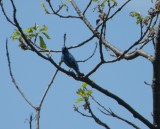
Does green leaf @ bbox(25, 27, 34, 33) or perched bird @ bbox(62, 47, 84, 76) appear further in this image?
perched bird @ bbox(62, 47, 84, 76)

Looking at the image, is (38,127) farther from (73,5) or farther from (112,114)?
(73,5)

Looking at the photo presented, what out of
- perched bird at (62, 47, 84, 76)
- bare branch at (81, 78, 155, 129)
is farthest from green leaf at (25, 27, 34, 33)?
bare branch at (81, 78, 155, 129)

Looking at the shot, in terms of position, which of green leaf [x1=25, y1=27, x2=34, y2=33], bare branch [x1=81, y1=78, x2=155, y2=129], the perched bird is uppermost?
the perched bird

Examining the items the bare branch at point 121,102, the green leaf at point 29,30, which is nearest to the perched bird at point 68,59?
the green leaf at point 29,30

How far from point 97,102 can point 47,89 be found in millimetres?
715

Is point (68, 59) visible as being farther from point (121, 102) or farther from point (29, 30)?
point (121, 102)

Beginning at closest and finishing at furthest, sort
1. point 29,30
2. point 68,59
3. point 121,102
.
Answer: point 121,102 → point 29,30 → point 68,59

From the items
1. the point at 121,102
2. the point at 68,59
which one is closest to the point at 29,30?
the point at 68,59

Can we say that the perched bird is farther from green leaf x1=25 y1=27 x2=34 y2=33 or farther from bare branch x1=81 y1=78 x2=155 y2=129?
bare branch x1=81 y1=78 x2=155 y2=129

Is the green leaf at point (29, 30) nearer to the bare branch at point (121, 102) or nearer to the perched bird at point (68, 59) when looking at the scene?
the perched bird at point (68, 59)

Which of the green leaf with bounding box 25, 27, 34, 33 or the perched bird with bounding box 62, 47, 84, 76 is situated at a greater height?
the perched bird with bounding box 62, 47, 84, 76

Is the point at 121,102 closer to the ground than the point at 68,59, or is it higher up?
closer to the ground

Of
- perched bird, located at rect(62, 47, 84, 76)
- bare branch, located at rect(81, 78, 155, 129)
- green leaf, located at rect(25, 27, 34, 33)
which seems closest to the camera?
bare branch, located at rect(81, 78, 155, 129)

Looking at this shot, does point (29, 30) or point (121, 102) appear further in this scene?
point (29, 30)
